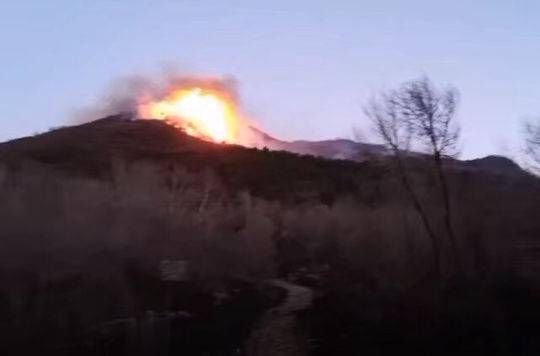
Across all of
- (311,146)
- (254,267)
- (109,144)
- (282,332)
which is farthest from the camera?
(311,146)

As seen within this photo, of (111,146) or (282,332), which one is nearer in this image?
(282,332)

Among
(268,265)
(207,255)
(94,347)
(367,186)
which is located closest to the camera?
(94,347)

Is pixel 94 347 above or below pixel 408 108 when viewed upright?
below

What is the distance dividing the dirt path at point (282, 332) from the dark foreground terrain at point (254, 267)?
8cm

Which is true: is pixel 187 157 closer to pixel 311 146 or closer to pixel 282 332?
pixel 311 146

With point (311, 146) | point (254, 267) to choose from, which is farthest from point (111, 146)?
point (254, 267)

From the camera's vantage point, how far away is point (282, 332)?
20688 millimetres

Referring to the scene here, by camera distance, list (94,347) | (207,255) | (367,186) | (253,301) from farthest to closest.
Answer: (367,186) < (207,255) < (253,301) < (94,347)

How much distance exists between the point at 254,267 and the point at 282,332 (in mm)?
6851

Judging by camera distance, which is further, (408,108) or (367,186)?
(367,186)

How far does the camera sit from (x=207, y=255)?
26219 mm

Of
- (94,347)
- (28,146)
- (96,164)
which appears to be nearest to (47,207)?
(94,347)

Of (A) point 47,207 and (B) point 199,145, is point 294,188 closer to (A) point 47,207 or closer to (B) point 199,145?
(B) point 199,145

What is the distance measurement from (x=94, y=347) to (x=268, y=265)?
1141cm
